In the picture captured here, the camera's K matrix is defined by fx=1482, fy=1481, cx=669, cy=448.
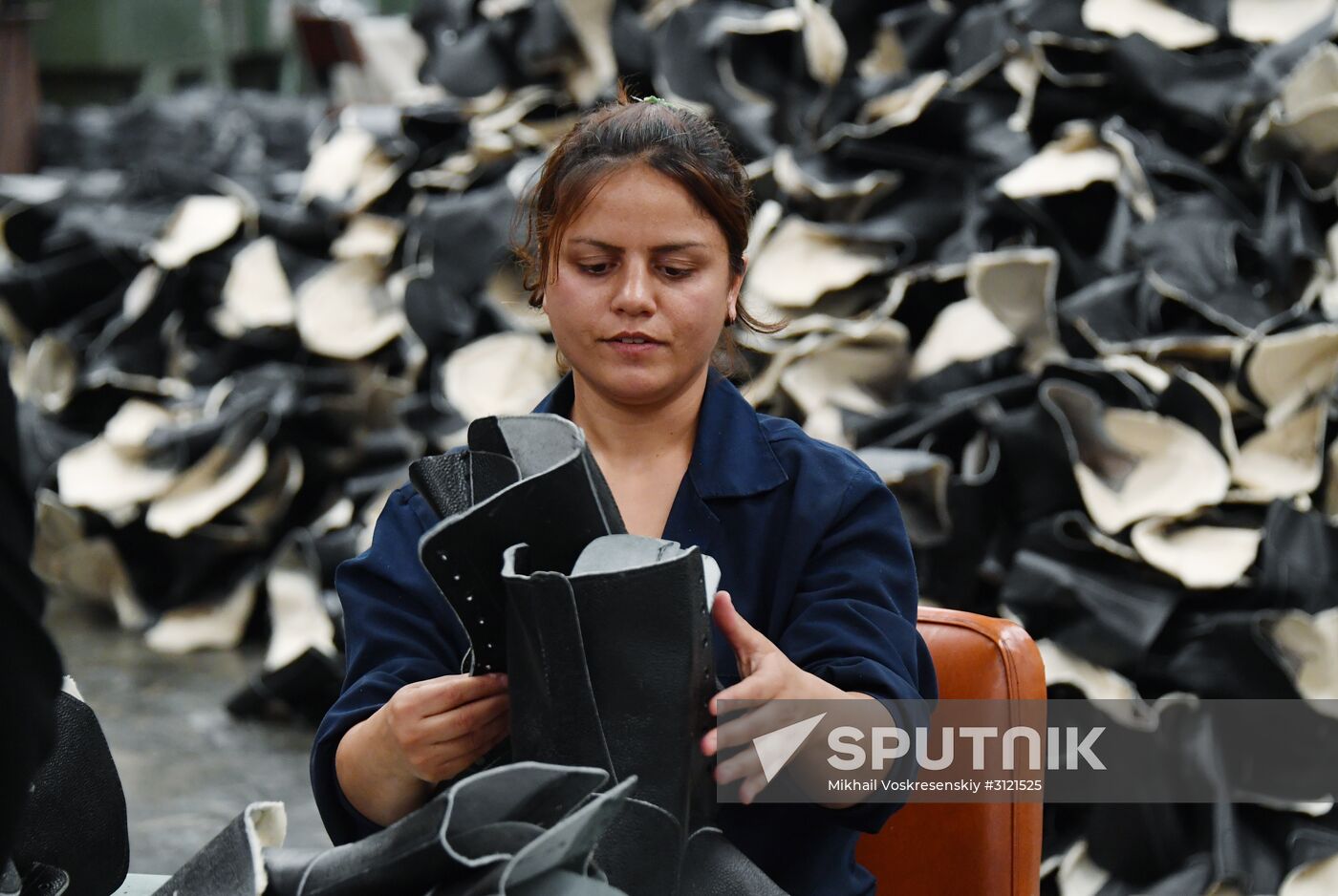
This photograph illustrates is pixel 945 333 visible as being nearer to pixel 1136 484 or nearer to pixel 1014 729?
pixel 1136 484

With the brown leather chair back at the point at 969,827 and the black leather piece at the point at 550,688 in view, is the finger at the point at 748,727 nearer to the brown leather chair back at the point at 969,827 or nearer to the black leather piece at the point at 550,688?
the black leather piece at the point at 550,688

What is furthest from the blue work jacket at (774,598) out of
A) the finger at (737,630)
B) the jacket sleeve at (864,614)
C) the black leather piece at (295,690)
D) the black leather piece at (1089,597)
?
the black leather piece at (295,690)

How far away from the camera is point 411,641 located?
1.02 m

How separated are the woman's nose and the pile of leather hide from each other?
0.43 metres

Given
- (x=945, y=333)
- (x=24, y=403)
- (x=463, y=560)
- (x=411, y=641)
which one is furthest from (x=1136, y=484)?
(x=24, y=403)

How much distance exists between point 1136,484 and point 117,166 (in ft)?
12.3

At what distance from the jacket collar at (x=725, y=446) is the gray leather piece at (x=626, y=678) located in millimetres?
251

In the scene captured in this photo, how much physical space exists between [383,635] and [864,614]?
33 cm

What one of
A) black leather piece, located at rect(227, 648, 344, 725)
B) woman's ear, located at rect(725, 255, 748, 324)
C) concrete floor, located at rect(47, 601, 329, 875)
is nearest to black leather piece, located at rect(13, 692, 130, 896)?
woman's ear, located at rect(725, 255, 748, 324)

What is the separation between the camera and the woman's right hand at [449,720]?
0.85 meters

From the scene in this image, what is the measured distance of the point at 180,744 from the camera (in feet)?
8.58

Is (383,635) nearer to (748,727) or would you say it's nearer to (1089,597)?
(748,727)

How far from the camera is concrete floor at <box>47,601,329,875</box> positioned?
2314 millimetres

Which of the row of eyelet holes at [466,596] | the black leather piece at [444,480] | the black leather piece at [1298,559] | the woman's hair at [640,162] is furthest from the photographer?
the black leather piece at [1298,559]
